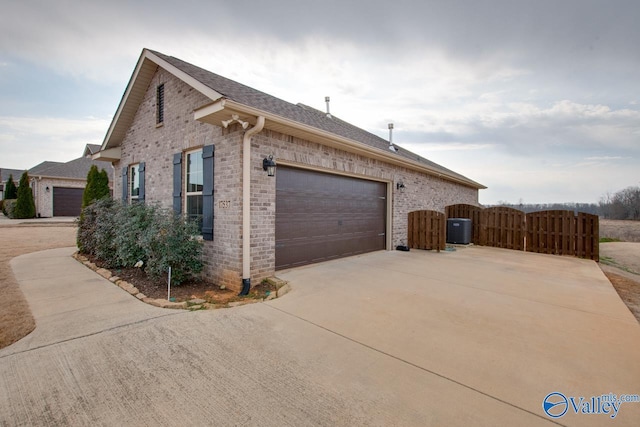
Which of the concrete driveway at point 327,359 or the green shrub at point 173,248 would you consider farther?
the green shrub at point 173,248

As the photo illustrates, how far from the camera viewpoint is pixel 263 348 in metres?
2.83

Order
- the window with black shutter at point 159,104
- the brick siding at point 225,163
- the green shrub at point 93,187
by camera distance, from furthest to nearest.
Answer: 1. the green shrub at point 93,187
2. the window with black shutter at point 159,104
3. the brick siding at point 225,163

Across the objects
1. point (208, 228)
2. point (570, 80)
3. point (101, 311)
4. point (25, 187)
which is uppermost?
point (570, 80)

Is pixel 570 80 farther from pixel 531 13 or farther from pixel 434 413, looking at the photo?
pixel 434 413

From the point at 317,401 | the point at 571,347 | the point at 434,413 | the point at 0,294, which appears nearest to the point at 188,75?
the point at 0,294

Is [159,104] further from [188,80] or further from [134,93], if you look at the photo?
[188,80]

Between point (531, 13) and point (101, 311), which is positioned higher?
point (531, 13)

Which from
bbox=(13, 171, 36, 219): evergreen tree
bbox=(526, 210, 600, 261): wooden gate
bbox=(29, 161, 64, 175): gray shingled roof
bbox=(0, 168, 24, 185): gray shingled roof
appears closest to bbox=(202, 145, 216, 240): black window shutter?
bbox=(526, 210, 600, 261): wooden gate

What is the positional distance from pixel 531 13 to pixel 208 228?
Answer: 365 inches

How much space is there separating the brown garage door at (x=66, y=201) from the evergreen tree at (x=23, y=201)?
146cm

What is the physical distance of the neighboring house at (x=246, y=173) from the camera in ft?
16.2

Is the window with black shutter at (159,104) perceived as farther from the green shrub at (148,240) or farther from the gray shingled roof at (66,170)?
the gray shingled roof at (66,170)

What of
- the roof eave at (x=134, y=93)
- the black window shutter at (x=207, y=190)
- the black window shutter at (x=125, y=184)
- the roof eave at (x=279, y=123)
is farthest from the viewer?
the black window shutter at (x=125, y=184)

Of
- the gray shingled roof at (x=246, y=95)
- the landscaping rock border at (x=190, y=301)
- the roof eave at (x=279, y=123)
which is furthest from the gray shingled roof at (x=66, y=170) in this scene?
the roof eave at (x=279, y=123)
